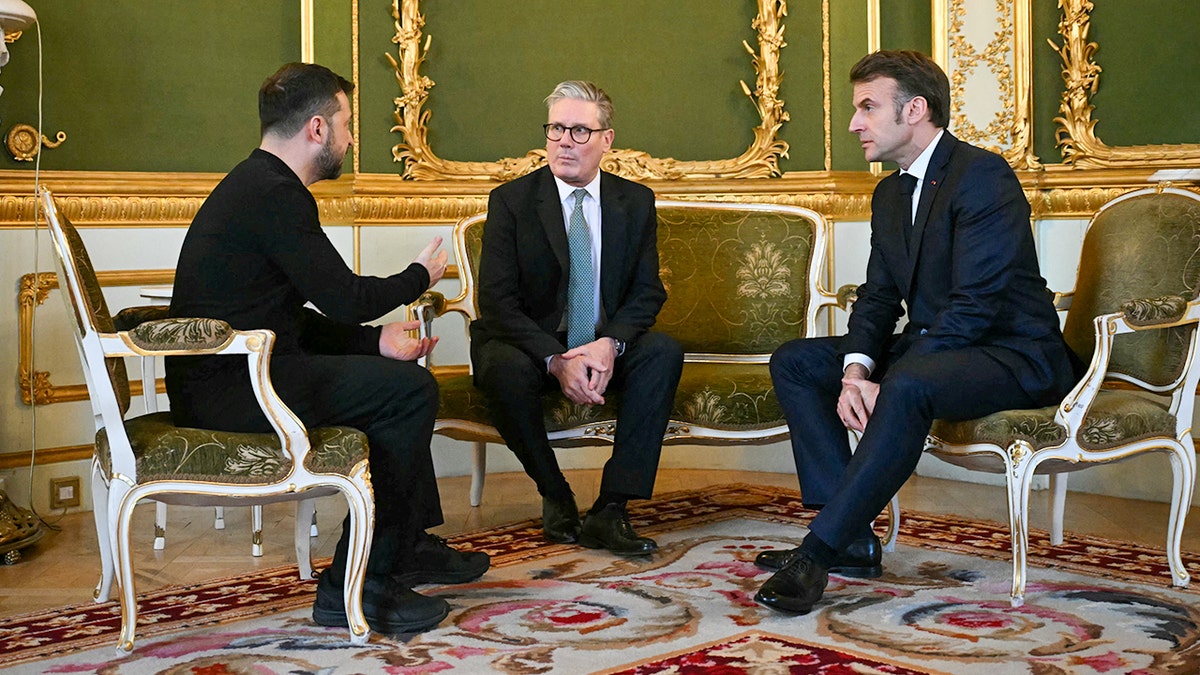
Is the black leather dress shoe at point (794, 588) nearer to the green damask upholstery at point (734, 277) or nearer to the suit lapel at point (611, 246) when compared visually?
the suit lapel at point (611, 246)

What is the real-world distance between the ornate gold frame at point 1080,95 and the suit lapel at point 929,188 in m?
1.46

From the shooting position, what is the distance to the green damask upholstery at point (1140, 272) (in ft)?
10.5

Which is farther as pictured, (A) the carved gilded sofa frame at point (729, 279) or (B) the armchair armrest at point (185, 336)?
(A) the carved gilded sofa frame at point (729, 279)

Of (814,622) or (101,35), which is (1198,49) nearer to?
(814,622)

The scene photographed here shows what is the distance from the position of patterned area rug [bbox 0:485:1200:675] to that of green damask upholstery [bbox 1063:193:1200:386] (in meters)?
0.52

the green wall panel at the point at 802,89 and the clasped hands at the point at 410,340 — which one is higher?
the green wall panel at the point at 802,89

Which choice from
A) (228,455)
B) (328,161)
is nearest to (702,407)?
(328,161)

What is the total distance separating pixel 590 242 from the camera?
3.66 m

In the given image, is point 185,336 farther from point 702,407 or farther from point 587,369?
point 702,407

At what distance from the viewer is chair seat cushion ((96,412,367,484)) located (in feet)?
8.13

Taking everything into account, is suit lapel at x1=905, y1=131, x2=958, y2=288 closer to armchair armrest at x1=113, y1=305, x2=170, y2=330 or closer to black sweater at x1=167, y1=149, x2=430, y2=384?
black sweater at x1=167, y1=149, x2=430, y2=384

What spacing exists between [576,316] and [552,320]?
7 centimetres

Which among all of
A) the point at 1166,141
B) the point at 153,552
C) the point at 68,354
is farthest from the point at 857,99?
the point at 68,354

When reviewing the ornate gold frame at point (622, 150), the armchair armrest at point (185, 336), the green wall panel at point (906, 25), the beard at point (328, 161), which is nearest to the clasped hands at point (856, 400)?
the beard at point (328, 161)
